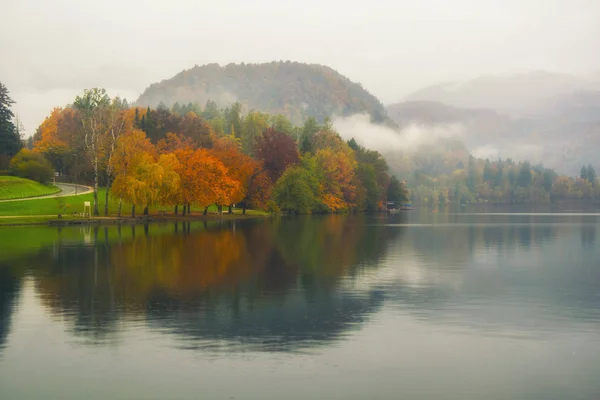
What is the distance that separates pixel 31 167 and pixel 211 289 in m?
104

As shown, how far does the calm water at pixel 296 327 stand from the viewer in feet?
56.0

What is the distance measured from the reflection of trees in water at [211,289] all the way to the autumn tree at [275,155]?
9157 cm

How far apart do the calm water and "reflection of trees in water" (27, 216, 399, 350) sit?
0.11 meters

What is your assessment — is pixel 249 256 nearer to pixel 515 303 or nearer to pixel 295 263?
pixel 295 263

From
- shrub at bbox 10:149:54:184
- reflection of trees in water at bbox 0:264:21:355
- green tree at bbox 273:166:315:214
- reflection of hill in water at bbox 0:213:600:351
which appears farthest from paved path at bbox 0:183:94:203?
reflection of trees in water at bbox 0:264:21:355

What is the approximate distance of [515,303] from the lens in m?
29.4

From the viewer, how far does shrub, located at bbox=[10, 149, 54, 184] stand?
123m

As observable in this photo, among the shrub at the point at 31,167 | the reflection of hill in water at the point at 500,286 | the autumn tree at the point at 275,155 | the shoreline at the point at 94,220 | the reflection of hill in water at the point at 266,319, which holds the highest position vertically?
the autumn tree at the point at 275,155

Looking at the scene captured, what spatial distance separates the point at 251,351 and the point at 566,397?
9056 millimetres

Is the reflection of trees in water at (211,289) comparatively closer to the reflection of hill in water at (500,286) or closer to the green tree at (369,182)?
the reflection of hill in water at (500,286)

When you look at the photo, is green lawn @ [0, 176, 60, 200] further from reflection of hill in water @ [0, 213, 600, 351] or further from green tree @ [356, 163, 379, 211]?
green tree @ [356, 163, 379, 211]

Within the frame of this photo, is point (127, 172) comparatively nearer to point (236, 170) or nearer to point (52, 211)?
point (52, 211)

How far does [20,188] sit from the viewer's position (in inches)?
4434

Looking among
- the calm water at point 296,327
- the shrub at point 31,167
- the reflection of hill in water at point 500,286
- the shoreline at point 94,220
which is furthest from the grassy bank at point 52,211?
the reflection of hill in water at point 500,286
